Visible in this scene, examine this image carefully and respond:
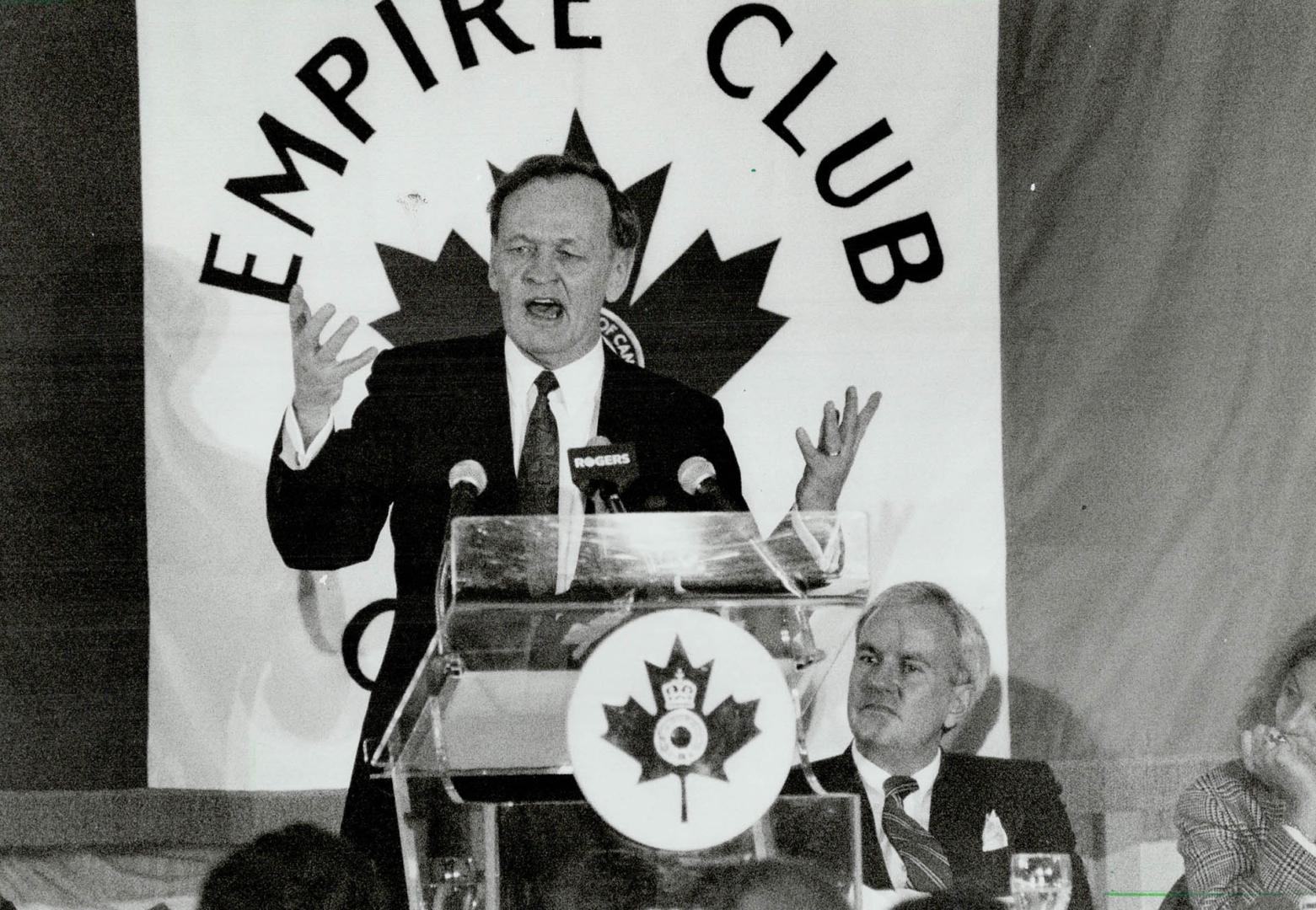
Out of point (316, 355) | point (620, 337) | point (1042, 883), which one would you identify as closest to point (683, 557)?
point (1042, 883)

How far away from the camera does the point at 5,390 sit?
3361mm

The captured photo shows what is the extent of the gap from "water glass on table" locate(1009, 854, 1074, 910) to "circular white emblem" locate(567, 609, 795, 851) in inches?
18.7

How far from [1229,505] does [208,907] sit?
2.35 meters

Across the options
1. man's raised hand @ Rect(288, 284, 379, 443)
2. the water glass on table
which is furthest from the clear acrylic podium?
man's raised hand @ Rect(288, 284, 379, 443)

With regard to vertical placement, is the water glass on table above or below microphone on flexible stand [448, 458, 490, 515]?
below

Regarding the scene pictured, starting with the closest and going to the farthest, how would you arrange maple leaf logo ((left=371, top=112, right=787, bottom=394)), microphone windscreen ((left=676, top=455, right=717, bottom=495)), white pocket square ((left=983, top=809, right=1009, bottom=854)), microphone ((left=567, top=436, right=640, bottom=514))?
microphone ((left=567, top=436, right=640, bottom=514))
microphone windscreen ((left=676, top=455, right=717, bottom=495))
white pocket square ((left=983, top=809, right=1009, bottom=854))
maple leaf logo ((left=371, top=112, right=787, bottom=394))

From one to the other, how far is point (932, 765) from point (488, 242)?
132 cm

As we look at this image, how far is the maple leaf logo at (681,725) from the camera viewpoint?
1.95 m

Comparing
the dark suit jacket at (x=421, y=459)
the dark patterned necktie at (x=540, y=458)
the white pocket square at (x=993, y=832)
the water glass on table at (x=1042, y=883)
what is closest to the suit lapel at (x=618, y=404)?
the dark suit jacket at (x=421, y=459)

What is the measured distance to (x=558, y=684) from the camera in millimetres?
2113

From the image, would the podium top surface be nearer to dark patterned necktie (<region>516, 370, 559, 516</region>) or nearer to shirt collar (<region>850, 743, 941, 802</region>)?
dark patterned necktie (<region>516, 370, 559, 516</region>)

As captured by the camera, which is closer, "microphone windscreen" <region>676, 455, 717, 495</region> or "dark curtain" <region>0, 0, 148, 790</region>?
"microphone windscreen" <region>676, 455, 717, 495</region>

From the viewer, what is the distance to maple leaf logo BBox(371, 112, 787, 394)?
340cm

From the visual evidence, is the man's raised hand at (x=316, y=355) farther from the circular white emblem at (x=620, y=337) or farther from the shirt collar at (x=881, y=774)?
the shirt collar at (x=881, y=774)
